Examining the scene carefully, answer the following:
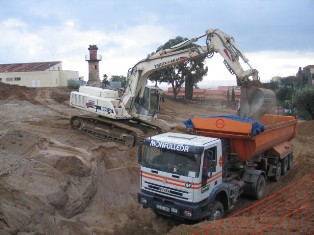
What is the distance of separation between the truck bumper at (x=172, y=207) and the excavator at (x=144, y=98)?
646 centimetres

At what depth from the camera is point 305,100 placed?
99.1ft

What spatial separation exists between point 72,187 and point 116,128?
232 inches

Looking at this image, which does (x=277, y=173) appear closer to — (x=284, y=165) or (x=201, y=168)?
(x=284, y=165)

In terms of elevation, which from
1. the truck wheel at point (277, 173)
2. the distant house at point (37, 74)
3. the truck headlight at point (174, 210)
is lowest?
the truck wheel at point (277, 173)

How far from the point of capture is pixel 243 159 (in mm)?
11008

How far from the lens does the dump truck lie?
334 inches

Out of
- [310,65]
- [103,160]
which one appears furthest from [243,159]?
[310,65]

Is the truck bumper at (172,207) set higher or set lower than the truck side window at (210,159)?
lower

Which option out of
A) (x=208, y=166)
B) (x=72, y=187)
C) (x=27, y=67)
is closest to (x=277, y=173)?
(x=208, y=166)

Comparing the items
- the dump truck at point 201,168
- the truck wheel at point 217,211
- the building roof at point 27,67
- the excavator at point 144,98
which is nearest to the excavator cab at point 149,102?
the excavator at point 144,98

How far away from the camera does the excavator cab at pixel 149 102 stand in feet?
54.7

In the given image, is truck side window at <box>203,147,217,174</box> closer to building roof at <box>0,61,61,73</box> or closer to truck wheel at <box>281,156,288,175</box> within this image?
truck wheel at <box>281,156,288,175</box>

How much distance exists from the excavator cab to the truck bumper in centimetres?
765

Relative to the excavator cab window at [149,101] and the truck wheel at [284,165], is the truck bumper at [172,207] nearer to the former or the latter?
the truck wheel at [284,165]
